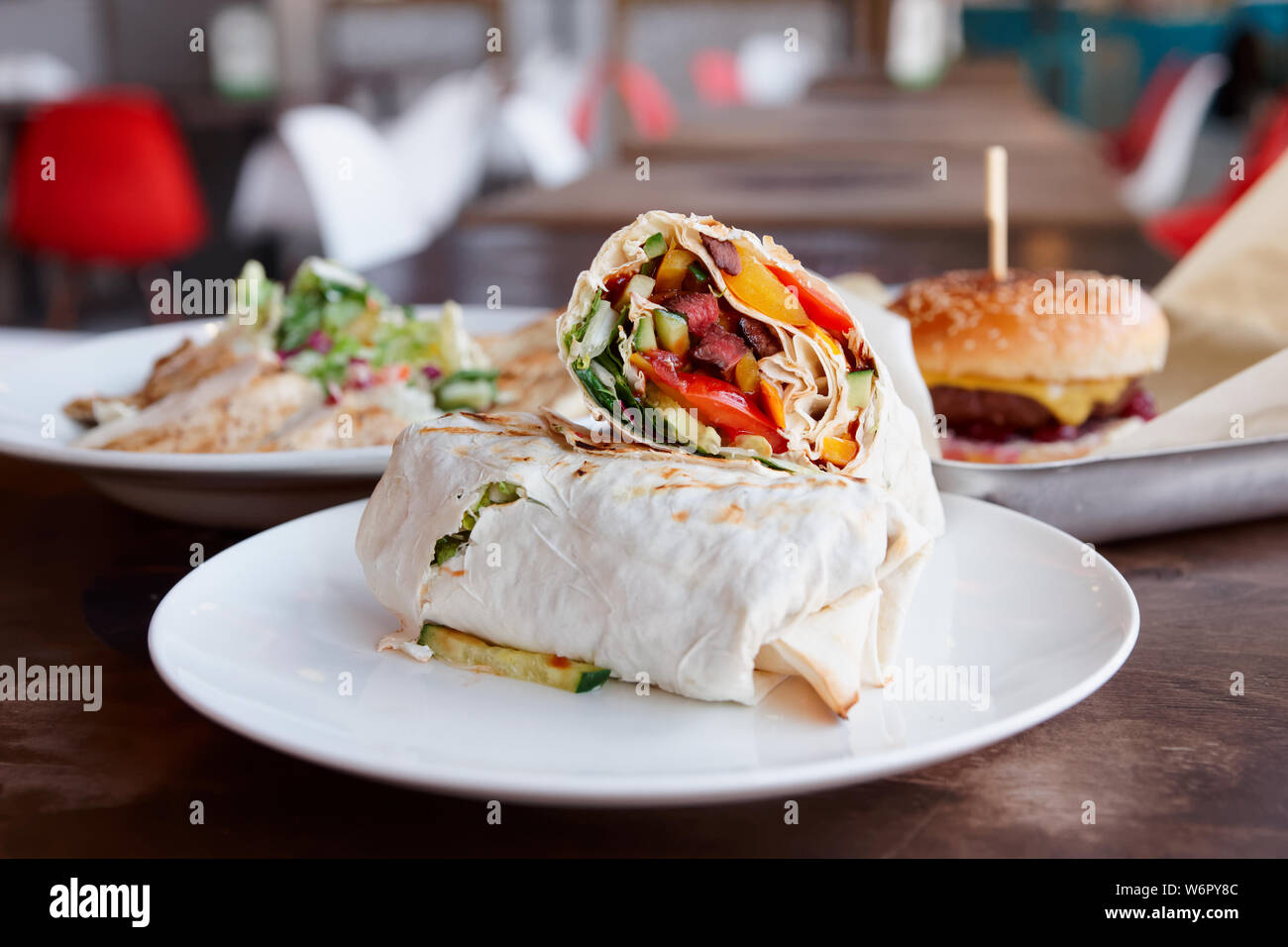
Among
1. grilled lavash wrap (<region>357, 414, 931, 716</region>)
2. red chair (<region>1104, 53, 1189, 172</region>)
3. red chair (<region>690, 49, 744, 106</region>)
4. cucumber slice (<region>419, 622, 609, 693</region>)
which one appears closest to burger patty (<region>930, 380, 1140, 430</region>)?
grilled lavash wrap (<region>357, 414, 931, 716</region>)

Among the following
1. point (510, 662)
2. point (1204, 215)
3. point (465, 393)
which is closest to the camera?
point (510, 662)

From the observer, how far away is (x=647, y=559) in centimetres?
103

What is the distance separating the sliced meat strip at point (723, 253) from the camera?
4.14ft

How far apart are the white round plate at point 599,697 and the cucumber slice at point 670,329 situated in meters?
0.33

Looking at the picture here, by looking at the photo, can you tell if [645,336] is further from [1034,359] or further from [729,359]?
[1034,359]

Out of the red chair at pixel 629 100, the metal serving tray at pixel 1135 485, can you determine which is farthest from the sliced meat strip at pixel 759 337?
A: the red chair at pixel 629 100

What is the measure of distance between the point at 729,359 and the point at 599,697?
0.42 meters

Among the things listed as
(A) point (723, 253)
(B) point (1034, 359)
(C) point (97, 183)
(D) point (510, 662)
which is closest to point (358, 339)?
(A) point (723, 253)

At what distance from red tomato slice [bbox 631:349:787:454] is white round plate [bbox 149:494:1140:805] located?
0.21 metres

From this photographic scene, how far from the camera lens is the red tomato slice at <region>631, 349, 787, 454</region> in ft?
4.17

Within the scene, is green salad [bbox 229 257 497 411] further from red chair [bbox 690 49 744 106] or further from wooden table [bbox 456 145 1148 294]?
red chair [bbox 690 49 744 106]
